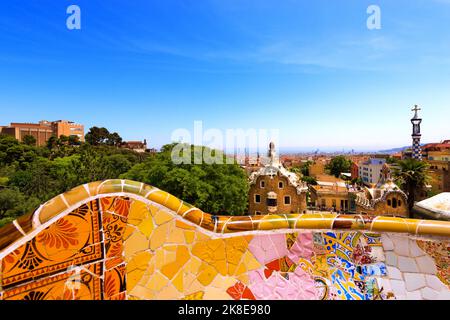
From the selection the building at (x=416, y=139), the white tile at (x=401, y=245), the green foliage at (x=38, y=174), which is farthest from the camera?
the building at (x=416, y=139)

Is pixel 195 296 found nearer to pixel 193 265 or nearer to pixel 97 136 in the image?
pixel 193 265

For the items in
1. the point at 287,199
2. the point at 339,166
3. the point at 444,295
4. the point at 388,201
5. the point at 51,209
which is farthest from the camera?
the point at 339,166

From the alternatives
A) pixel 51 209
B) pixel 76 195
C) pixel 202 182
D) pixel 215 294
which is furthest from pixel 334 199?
pixel 51 209

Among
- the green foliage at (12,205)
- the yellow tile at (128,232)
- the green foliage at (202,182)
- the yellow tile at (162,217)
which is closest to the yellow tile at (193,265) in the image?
the yellow tile at (162,217)

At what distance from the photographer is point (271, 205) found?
14297 mm

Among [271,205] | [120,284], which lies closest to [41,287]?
[120,284]

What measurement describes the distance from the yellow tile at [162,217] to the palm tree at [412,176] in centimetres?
1413

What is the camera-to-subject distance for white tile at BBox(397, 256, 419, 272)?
1.77 m

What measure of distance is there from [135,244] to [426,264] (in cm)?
205

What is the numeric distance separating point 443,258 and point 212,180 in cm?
1073

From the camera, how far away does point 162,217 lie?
73.0 inches

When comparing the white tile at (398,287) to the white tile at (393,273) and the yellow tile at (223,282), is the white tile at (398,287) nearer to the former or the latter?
the white tile at (393,273)

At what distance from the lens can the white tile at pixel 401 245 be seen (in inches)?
70.1
